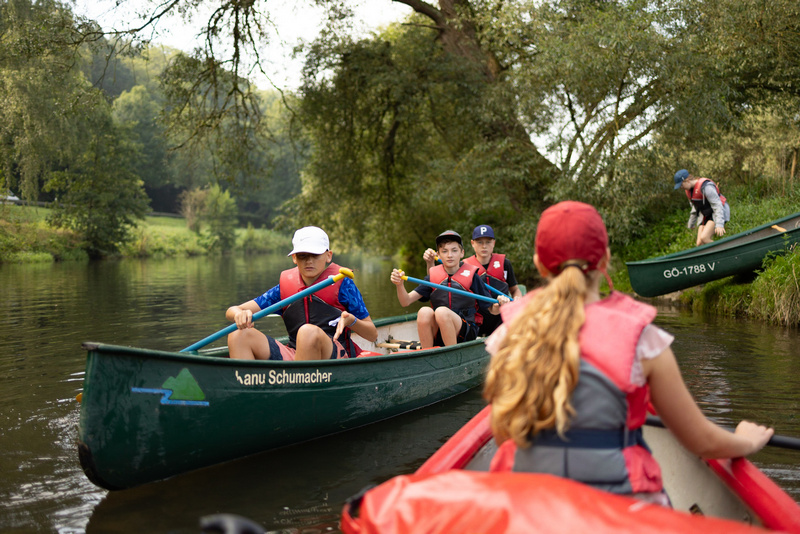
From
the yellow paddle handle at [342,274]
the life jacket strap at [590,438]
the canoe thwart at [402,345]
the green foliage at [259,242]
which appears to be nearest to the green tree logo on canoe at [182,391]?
the yellow paddle handle at [342,274]

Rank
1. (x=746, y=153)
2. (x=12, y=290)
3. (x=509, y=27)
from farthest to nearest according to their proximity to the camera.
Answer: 1. (x=12, y=290)
2. (x=746, y=153)
3. (x=509, y=27)

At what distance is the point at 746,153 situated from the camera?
42.2 ft

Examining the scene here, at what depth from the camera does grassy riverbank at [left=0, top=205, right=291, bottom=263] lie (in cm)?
2552

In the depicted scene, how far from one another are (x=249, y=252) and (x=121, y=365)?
49299 millimetres

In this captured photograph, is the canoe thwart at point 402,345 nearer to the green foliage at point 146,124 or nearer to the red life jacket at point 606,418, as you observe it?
the red life jacket at point 606,418

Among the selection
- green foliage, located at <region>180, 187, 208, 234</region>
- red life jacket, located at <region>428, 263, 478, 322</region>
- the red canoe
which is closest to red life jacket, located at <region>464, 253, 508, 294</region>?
red life jacket, located at <region>428, 263, 478, 322</region>

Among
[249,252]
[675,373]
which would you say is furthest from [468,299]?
[249,252]

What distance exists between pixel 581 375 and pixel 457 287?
4.13 m

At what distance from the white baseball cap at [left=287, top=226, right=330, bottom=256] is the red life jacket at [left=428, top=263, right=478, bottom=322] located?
5.28 feet

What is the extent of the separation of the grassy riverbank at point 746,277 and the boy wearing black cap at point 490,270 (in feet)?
12.4

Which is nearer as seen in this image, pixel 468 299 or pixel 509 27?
pixel 468 299

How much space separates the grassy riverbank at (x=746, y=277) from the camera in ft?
25.8

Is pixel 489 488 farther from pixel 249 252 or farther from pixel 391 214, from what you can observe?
pixel 249 252

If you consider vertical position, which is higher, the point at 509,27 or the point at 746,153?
the point at 509,27
